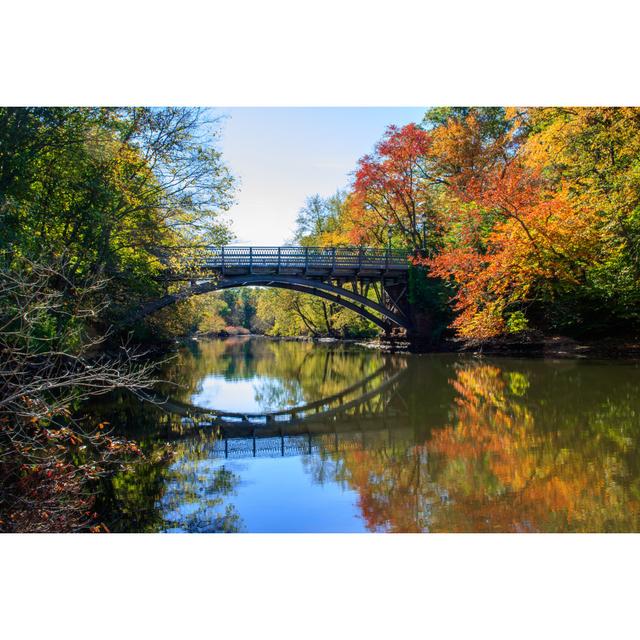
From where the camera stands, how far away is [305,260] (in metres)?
23.2

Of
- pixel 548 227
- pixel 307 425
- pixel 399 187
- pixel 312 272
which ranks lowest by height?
pixel 307 425

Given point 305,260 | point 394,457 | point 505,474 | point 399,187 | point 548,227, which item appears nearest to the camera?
point 505,474

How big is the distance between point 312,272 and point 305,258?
0.78 meters

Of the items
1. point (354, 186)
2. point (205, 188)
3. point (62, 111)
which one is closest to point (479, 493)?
point (62, 111)

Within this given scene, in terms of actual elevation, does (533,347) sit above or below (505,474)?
above

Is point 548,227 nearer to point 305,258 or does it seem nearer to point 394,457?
point 305,258

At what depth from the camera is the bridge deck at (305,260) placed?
72.3ft

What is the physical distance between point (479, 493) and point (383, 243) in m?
24.0

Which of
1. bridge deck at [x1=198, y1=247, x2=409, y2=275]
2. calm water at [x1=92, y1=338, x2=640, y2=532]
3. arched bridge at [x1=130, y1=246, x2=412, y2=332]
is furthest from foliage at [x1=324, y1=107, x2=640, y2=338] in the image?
calm water at [x1=92, y1=338, x2=640, y2=532]

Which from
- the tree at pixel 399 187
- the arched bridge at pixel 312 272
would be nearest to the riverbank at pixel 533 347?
the arched bridge at pixel 312 272

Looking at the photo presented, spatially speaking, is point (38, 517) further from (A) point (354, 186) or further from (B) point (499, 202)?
(A) point (354, 186)

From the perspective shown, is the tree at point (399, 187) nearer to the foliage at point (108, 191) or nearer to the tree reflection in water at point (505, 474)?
the foliage at point (108, 191)

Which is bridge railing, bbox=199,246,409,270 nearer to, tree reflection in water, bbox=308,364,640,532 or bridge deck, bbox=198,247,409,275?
bridge deck, bbox=198,247,409,275

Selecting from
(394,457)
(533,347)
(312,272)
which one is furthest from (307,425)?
(312,272)
